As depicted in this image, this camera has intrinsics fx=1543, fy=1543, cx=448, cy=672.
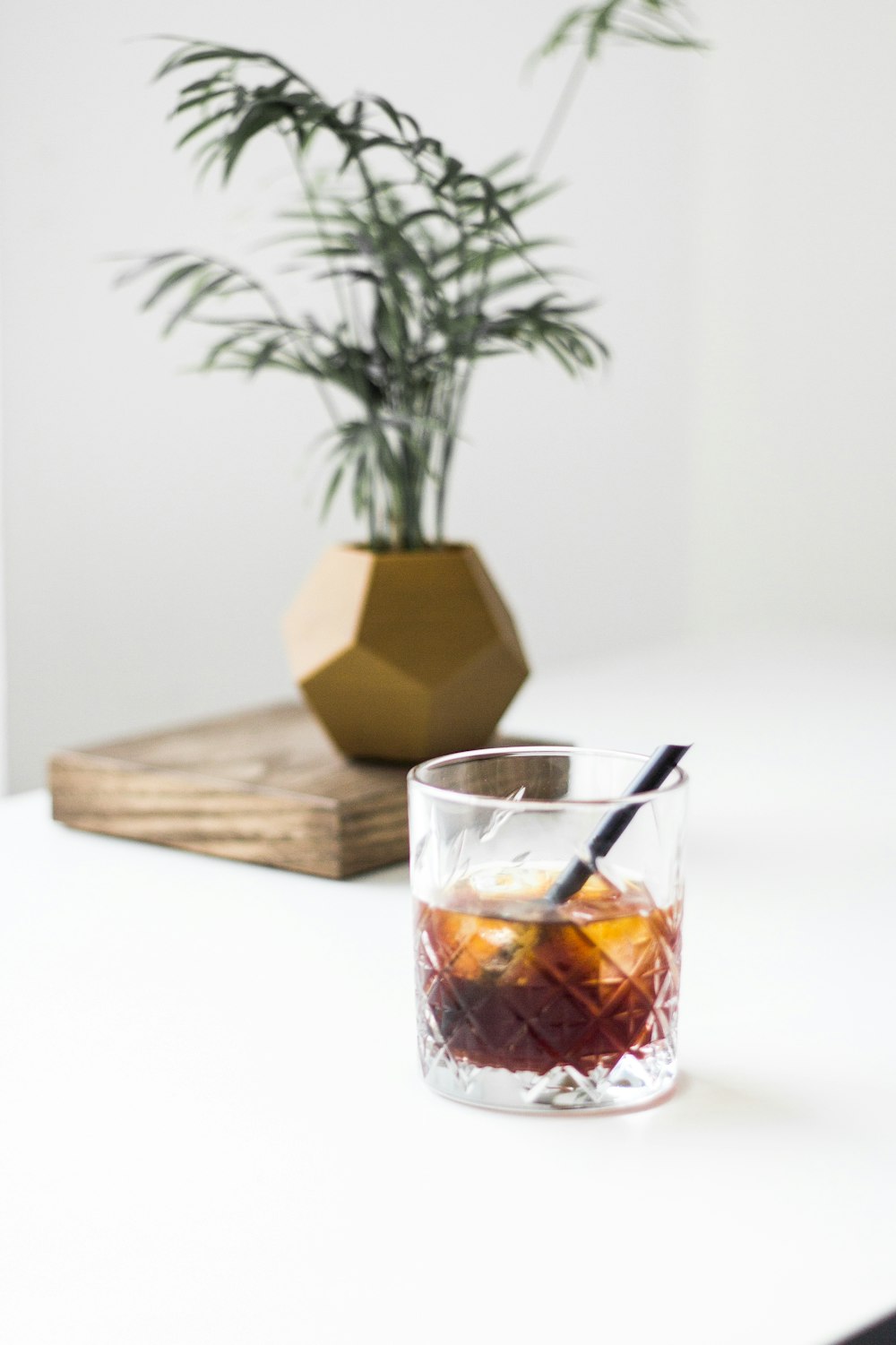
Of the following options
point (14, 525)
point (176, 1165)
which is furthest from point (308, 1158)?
point (14, 525)

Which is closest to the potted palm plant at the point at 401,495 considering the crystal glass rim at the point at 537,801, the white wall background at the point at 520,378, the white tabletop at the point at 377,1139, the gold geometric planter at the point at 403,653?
the gold geometric planter at the point at 403,653

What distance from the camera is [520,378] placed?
2.95m

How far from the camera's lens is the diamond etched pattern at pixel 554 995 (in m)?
0.62

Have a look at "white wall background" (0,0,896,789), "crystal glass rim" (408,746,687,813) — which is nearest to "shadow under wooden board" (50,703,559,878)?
"crystal glass rim" (408,746,687,813)

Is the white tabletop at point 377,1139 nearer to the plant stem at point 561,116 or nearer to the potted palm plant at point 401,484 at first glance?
the potted palm plant at point 401,484

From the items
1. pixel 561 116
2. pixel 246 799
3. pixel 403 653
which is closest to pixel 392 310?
pixel 403 653

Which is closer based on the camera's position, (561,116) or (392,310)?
(392,310)

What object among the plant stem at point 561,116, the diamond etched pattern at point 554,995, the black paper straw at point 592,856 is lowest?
the diamond etched pattern at point 554,995

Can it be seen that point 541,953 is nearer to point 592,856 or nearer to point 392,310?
point 592,856

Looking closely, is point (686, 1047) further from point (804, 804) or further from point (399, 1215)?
point (804, 804)

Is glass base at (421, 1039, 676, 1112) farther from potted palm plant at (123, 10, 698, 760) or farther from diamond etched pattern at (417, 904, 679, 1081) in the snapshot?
potted palm plant at (123, 10, 698, 760)

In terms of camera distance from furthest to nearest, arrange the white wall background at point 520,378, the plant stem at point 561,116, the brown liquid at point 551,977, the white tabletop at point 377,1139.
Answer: the plant stem at point 561,116
the white wall background at point 520,378
the brown liquid at point 551,977
the white tabletop at point 377,1139

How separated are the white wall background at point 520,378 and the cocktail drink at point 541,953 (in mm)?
1817

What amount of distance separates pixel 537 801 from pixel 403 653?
40 cm
